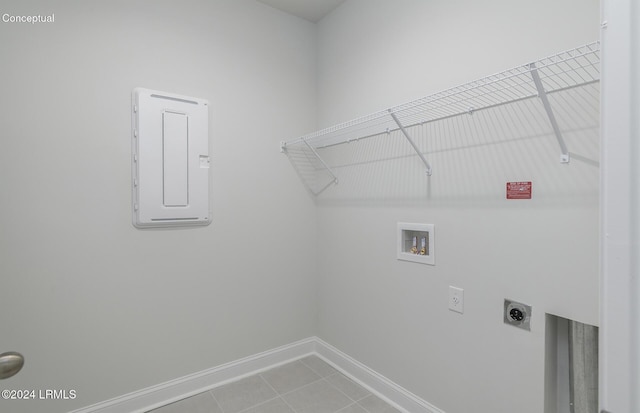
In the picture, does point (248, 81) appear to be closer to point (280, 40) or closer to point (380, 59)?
point (280, 40)

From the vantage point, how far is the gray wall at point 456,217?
51.4 inches

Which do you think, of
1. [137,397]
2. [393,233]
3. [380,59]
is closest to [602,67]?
[393,233]

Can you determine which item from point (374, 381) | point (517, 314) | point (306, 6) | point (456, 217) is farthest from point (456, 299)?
point (306, 6)

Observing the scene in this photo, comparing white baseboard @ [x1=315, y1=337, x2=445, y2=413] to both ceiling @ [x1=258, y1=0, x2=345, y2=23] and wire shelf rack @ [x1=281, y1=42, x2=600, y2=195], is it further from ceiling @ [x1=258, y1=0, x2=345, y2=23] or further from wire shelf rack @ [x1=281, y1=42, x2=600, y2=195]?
ceiling @ [x1=258, y1=0, x2=345, y2=23]

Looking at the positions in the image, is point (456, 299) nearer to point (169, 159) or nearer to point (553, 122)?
point (553, 122)

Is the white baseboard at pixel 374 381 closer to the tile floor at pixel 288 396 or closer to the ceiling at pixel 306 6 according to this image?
the tile floor at pixel 288 396

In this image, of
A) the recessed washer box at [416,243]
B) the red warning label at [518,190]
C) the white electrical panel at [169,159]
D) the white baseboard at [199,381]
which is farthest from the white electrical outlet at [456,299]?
the white electrical panel at [169,159]

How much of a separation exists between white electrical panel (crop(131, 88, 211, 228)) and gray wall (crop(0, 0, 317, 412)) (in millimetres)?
67

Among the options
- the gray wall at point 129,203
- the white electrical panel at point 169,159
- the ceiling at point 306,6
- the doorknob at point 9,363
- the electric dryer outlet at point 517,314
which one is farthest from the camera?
the ceiling at point 306,6

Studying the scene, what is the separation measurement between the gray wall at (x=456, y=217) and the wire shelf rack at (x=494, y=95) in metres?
0.08

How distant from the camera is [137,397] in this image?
1929mm

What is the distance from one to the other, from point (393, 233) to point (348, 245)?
0.46 meters

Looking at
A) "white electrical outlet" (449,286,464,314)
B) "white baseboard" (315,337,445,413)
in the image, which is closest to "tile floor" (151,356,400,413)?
"white baseboard" (315,337,445,413)

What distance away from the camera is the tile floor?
1953mm
